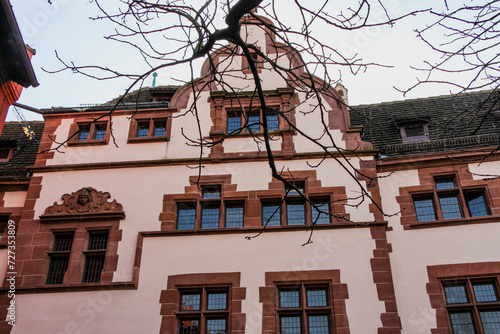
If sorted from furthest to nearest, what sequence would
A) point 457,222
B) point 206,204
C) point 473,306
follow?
point 206,204 < point 457,222 < point 473,306

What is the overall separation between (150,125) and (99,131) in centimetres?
133

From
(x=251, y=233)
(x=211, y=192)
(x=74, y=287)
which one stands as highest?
(x=211, y=192)

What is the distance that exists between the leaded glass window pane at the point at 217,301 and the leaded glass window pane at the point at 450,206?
4.80 meters

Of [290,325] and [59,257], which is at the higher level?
[59,257]

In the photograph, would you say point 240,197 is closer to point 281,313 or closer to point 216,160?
point 216,160

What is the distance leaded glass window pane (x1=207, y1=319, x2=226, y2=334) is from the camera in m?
10.2

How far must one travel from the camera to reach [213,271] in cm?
1077

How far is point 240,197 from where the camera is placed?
465 inches

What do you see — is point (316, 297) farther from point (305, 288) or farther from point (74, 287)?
point (74, 287)

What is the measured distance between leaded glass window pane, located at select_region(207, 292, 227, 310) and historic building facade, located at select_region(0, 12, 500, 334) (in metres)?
0.03

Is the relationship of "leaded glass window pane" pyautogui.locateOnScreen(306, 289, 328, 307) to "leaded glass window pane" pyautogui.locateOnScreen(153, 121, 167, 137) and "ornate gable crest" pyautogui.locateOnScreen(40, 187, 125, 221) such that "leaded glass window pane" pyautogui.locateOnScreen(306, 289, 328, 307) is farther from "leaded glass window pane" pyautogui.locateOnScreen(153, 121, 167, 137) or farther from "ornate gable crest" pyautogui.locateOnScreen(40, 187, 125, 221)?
"leaded glass window pane" pyautogui.locateOnScreen(153, 121, 167, 137)

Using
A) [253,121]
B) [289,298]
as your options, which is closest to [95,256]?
[289,298]

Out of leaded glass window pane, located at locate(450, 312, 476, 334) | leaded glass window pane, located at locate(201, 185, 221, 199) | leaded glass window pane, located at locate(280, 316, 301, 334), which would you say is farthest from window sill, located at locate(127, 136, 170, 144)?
leaded glass window pane, located at locate(450, 312, 476, 334)

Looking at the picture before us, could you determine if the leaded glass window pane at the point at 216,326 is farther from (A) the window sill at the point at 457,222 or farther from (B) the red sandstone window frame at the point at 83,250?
(A) the window sill at the point at 457,222
